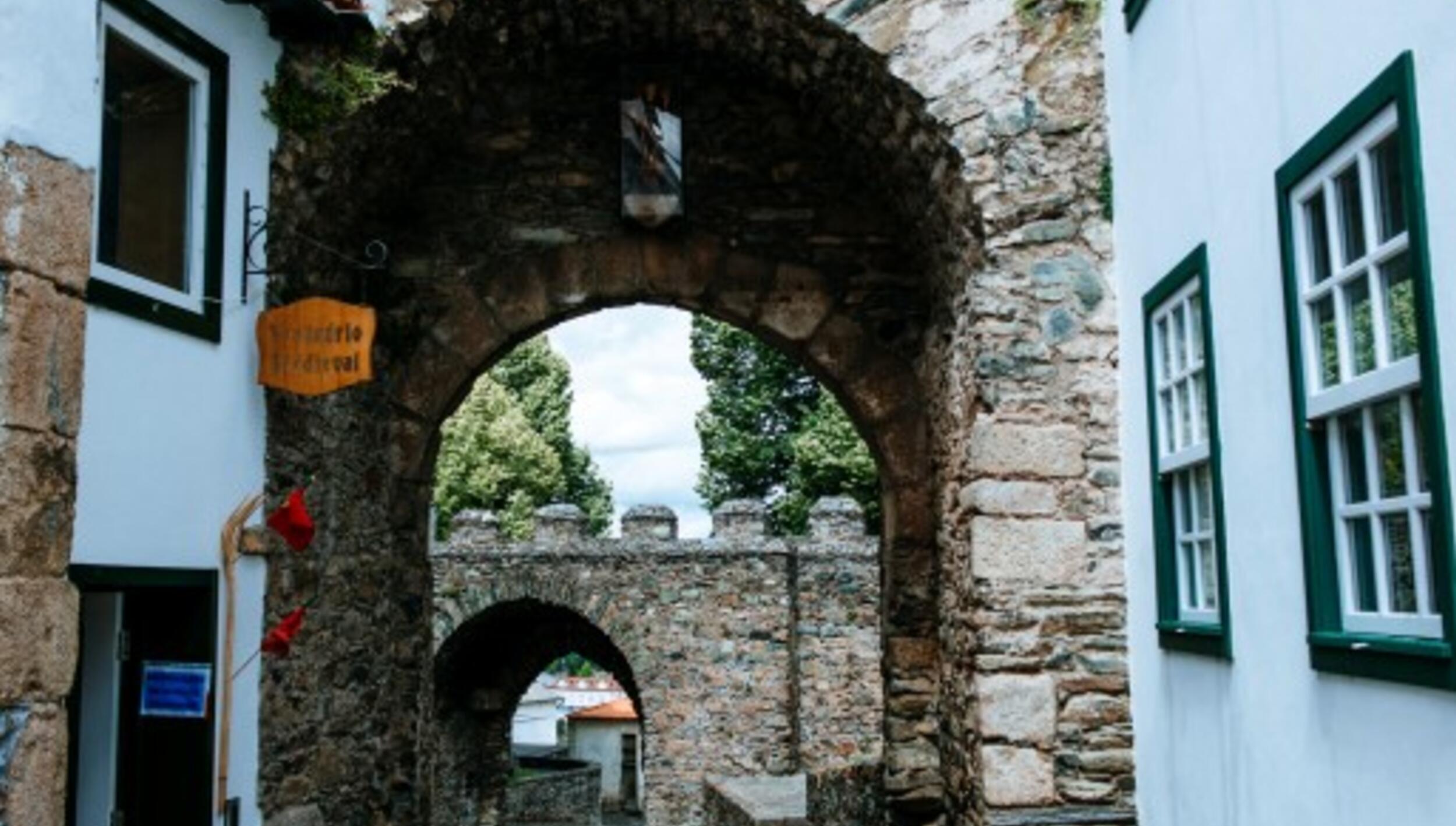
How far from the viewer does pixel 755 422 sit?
2686cm

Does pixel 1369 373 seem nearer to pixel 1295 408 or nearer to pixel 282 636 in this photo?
pixel 1295 408

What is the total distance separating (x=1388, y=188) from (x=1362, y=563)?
83 cm

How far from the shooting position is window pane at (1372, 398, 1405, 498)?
312 cm

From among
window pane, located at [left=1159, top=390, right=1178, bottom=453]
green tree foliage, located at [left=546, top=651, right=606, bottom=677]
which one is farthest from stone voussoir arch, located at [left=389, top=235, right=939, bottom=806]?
green tree foliage, located at [left=546, top=651, right=606, bottom=677]

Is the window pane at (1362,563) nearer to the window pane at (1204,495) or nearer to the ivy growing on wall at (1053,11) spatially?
the window pane at (1204,495)

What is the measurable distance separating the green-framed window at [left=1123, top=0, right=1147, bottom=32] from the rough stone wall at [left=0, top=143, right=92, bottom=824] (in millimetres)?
3349

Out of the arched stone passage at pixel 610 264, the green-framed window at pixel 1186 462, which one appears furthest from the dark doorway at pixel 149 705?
the green-framed window at pixel 1186 462

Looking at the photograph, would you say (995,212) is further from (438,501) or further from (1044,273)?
(438,501)

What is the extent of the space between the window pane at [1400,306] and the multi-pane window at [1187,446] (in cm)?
118

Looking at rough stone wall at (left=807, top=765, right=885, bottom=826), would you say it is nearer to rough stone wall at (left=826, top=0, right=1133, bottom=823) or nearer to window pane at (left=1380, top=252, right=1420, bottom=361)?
rough stone wall at (left=826, top=0, right=1133, bottom=823)

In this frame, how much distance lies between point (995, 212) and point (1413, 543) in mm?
2686

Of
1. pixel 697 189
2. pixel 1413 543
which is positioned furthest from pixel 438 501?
pixel 1413 543

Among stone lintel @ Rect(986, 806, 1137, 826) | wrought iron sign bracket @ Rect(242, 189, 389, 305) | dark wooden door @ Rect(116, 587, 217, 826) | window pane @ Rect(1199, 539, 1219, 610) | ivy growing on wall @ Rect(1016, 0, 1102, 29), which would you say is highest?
ivy growing on wall @ Rect(1016, 0, 1102, 29)

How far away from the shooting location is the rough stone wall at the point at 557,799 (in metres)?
20.7
